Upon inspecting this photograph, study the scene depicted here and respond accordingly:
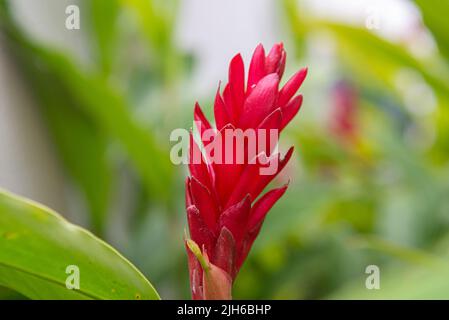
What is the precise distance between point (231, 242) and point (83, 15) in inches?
29.0

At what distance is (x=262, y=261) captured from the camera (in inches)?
39.6

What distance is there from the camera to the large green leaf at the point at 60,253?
33 cm

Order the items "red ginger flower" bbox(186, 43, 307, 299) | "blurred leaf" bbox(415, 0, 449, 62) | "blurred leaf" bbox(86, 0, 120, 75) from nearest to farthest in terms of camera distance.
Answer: "red ginger flower" bbox(186, 43, 307, 299) < "blurred leaf" bbox(415, 0, 449, 62) < "blurred leaf" bbox(86, 0, 120, 75)

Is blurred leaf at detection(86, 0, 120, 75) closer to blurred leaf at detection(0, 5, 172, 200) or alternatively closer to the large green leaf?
blurred leaf at detection(0, 5, 172, 200)

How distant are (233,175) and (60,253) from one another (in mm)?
102

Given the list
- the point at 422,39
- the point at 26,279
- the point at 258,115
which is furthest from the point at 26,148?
the point at 422,39

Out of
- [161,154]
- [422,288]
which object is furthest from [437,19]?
[422,288]

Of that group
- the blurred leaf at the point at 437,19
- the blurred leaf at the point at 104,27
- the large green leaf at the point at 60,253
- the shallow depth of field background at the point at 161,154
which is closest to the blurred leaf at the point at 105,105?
the shallow depth of field background at the point at 161,154

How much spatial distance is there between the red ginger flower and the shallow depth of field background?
0.34 metres

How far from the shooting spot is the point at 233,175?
0.97 ft

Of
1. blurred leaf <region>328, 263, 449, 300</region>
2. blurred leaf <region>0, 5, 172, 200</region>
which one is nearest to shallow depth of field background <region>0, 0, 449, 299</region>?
blurred leaf <region>0, 5, 172, 200</region>

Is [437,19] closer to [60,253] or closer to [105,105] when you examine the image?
[105,105]

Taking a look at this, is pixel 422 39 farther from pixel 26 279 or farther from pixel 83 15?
pixel 26 279

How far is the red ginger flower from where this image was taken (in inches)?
11.1
